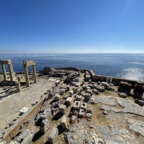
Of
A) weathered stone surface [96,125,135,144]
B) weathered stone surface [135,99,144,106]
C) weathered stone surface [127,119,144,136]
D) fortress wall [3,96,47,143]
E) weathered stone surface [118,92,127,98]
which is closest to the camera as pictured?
weathered stone surface [96,125,135,144]

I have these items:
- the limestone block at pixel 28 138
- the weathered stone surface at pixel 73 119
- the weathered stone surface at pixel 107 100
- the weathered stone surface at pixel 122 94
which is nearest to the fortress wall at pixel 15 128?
the limestone block at pixel 28 138

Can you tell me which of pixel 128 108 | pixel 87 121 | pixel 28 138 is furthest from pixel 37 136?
pixel 128 108

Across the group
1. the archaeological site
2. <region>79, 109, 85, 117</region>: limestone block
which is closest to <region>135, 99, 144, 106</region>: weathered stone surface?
the archaeological site

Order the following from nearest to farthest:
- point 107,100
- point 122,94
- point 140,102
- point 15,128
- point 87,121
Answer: point 87,121 < point 15,128 < point 140,102 < point 107,100 < point 122,94

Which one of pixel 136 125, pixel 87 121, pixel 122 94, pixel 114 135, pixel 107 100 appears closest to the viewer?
pixel 114 135

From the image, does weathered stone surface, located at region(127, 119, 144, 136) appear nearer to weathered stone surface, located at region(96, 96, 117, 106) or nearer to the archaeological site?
the archaeological site

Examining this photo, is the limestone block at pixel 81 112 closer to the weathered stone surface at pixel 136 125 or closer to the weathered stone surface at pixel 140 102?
the weathered stone surface at pixel 136 125

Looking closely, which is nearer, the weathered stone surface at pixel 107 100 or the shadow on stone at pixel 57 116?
the shadow on stone at pixel 57 116

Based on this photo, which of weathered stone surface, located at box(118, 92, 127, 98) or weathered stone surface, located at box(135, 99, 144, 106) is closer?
weathered stone surface, located at box(135, 99, 144, 106)

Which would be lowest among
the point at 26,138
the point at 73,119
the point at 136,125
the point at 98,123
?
the point at 136,125

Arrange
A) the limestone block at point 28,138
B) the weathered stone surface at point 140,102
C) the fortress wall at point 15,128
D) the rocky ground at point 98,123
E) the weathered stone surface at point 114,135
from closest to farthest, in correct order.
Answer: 1. the limestone block at point 28,138
2. the weathered stone surface at point 114,135
3. the rocky ground at point 98,123
4. the fortress wall at point 15,128
5. the weathered stone surface at point 140,102

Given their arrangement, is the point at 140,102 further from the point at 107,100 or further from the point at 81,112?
the point at 81,112

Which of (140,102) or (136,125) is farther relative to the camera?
(140,102)

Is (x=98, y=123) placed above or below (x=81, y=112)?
below
